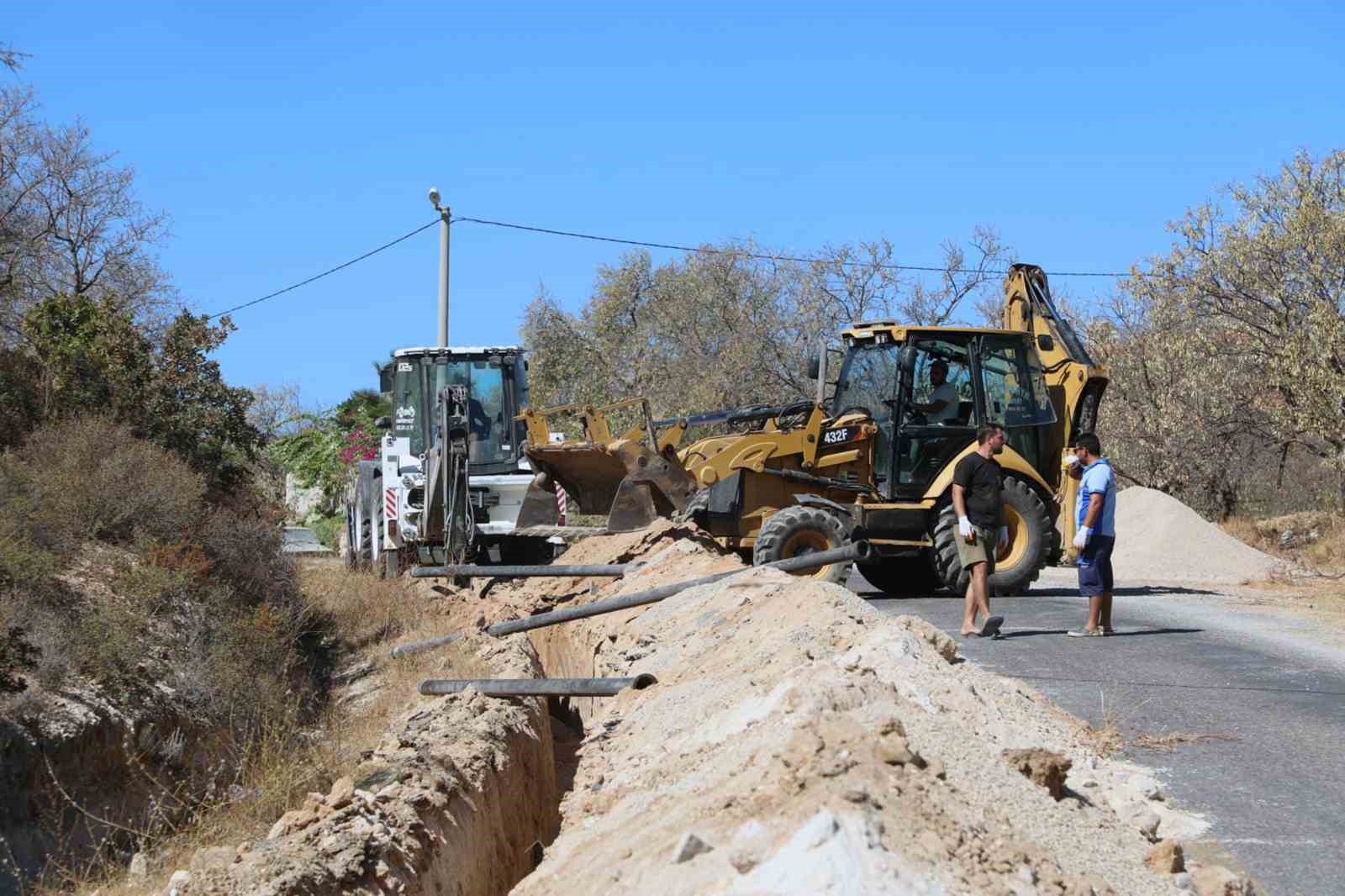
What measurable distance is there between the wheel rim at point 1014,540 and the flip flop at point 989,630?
14.1ft

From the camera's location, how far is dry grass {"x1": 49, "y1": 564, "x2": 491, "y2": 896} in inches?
337

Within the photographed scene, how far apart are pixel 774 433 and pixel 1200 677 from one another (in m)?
7.35

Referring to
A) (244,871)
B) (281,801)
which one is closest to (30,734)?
(281,801)

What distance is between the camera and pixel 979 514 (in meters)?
12.4

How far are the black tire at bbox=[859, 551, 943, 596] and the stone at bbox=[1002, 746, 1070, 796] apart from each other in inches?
489

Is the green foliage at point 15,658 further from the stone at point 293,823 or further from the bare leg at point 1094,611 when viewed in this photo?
the bare leg at point 1094,611

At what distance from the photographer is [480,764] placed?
23.7 ft

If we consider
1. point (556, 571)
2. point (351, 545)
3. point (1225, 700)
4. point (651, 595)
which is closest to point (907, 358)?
point (556, 571)

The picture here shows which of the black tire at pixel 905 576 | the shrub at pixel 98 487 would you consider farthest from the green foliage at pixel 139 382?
the black tire at pixel 905 576

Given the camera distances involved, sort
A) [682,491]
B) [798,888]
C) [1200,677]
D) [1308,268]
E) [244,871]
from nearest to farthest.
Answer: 1. [798,888]
2. [244,871]
3. [1200,677]
4. [682,491]
5. [1308,268]

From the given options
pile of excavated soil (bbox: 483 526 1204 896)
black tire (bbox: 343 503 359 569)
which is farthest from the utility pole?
pile of excavated soil (bbox: 483 526 1204 896)

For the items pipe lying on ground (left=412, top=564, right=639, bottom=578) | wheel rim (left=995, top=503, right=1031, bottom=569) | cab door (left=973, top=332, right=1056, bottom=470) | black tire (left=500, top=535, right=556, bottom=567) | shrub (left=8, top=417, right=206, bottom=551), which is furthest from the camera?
black tire (left=500, top=535, right=556, bottom=567)

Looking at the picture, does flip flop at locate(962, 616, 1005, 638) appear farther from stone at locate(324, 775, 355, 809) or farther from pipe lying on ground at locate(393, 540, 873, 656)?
stone at locate(324, 775, 355, 809)

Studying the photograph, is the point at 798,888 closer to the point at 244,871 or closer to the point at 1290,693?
the point at 244,871
